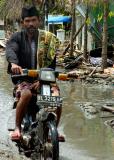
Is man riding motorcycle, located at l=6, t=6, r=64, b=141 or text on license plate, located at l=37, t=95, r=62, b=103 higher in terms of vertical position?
man riding motorcycle, located at l=6, t=6, r=64, b=141

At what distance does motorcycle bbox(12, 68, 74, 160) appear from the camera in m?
5.38

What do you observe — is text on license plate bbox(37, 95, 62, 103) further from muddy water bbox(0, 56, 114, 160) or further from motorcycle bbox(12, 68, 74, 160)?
muddy water bbox(0, 56, 114, 160)

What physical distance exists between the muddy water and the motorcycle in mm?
396

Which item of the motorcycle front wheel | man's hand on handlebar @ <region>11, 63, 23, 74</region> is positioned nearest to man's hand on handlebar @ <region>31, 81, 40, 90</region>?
man's hand on handlebar @ <region>11, 63, 23, 74</region>

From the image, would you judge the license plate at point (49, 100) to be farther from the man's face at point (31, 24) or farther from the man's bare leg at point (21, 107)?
the man's face at point (31, 24)

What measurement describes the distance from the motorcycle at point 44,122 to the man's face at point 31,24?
0.67 m

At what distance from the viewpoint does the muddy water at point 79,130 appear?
6.69 meters

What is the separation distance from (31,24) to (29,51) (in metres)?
0.37

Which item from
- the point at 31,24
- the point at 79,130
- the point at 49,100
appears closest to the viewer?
the point at 49,100

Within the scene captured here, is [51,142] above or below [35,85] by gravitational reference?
below

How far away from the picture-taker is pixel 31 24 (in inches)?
241

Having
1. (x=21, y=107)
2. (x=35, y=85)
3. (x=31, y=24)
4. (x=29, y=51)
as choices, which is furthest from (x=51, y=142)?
(x=31, y=24)

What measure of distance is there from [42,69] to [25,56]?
700 mm

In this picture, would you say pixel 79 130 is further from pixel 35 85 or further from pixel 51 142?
pixel 51 142
